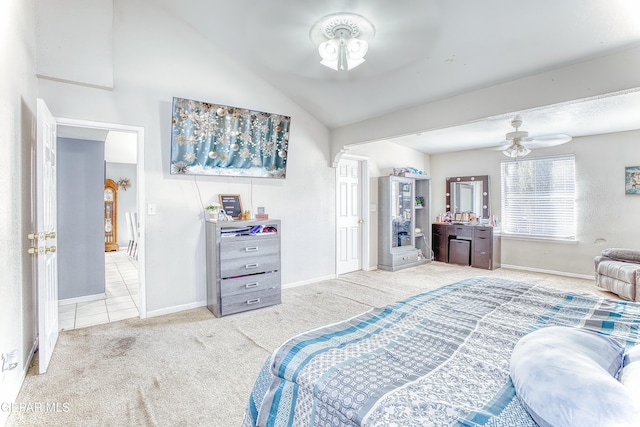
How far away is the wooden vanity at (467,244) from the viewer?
18.8 ft

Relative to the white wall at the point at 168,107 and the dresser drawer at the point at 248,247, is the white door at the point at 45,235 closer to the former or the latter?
the white wall at the point at 168,107

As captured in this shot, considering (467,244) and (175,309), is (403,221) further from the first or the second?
(175,309)

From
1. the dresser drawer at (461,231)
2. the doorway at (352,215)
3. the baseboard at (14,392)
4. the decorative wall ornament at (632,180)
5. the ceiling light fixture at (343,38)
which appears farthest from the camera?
the dresser drawer at (461,231)

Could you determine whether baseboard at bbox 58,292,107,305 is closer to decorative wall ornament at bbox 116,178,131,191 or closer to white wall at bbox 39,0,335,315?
white wall at bbox 39,0,335,315

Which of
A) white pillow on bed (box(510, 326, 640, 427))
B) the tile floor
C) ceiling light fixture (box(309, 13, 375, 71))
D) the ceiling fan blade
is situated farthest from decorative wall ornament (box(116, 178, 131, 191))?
white pillow on bed (box(510, 326, 640, 427))

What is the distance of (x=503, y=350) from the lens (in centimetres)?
124

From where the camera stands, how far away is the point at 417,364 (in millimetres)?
1140

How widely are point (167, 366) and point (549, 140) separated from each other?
4.36 metres

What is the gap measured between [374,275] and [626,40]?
3.93 metres

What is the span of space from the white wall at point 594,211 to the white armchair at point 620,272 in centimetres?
75

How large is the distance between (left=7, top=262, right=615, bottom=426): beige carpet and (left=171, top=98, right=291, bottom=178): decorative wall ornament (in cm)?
165

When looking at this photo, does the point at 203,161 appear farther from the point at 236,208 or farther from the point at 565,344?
the point at 565,344

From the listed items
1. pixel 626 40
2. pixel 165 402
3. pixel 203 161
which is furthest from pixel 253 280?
pixel 626 40

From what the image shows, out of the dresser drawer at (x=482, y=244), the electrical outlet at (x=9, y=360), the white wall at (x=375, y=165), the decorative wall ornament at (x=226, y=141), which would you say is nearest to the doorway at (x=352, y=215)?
the white wall at (x=375, y=165)
